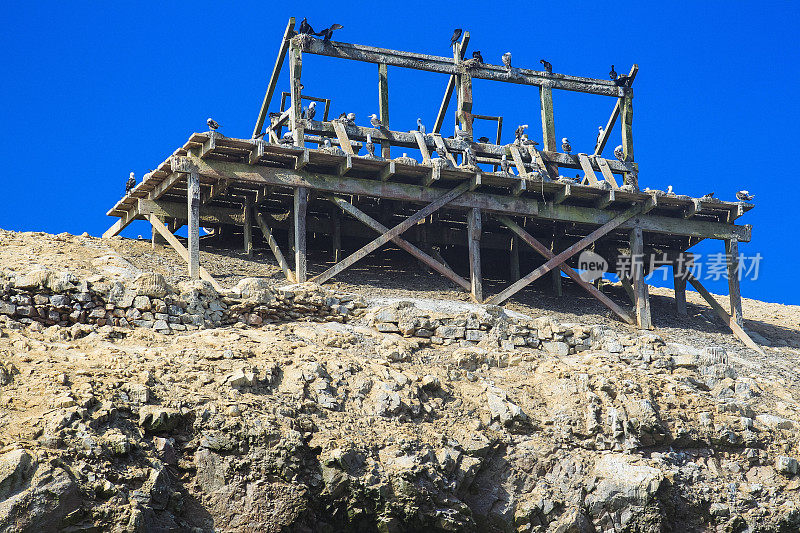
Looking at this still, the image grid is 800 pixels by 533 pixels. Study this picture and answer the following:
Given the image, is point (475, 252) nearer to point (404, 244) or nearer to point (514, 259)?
point (404, 244)

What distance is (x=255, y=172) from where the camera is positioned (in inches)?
849

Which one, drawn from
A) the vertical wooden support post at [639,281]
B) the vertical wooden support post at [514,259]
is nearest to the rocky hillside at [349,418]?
the vertical wooden support post at [639,281]

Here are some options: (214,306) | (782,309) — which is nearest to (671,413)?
(214,306)

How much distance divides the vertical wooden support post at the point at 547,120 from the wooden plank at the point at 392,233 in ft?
12.8

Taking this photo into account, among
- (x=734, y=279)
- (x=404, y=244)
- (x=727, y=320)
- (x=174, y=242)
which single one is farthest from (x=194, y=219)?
(x=734, y=279)

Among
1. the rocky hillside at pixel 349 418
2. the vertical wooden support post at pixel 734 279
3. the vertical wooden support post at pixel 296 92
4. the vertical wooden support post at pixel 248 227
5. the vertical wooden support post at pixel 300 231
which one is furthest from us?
the vertical wooden support post at pixel 734 279

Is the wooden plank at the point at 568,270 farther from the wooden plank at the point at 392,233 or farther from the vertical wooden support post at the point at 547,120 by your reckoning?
the vertical wooden support post at the point at 547,120

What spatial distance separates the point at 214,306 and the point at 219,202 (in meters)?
6.29

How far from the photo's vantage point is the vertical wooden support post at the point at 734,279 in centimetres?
2497

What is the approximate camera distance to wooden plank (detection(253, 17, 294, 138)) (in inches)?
968

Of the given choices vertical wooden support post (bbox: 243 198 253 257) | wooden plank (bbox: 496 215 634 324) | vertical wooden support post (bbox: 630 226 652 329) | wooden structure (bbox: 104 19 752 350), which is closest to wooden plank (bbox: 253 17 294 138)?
wooden structure (bbox: 104 19 752 350)

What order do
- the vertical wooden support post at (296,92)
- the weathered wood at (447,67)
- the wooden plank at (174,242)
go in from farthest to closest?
the weathered wood at (447,67)
the vertical wooden support post at (296,92)
the wooden plank at (174,242)

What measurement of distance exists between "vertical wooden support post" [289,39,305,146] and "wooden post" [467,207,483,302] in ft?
13.3

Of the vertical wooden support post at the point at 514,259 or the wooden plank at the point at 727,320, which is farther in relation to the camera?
the vertical wooden support post at the point at 514,259
